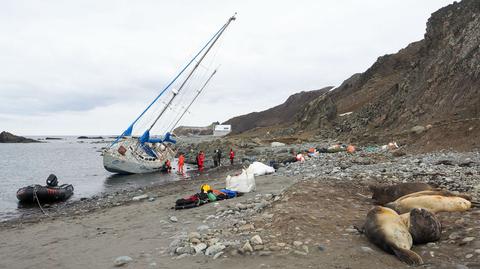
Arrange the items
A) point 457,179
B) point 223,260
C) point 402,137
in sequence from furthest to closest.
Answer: point 402,137
point 457,179
point 223,260

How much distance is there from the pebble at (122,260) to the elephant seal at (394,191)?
615 centimetres

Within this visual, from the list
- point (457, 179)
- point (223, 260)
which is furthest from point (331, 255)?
point (457, 179)

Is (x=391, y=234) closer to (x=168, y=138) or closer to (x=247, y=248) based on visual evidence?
(x=247, y=248)

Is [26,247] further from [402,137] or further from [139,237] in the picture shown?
[402,137]

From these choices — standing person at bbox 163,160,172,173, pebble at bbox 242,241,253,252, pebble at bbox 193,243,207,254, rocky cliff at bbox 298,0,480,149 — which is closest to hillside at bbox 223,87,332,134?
rocky cliff at bbox 298,0,480,149

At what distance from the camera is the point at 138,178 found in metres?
33.7

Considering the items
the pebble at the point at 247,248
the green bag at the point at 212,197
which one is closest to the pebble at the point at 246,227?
the pebble at the point at 247,248

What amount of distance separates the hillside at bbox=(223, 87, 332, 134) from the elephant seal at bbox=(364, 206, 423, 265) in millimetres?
122677

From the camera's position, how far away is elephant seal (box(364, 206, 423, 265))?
621 centimetres

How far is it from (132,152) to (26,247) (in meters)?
26.1

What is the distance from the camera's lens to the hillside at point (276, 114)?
135m

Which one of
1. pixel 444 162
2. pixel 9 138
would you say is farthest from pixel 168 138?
pixel 9 138

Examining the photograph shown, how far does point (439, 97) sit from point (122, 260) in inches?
1231

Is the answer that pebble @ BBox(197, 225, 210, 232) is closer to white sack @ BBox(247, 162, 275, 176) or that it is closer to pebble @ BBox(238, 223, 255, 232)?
pebble @ BBox(238, 223, 255, 232)
